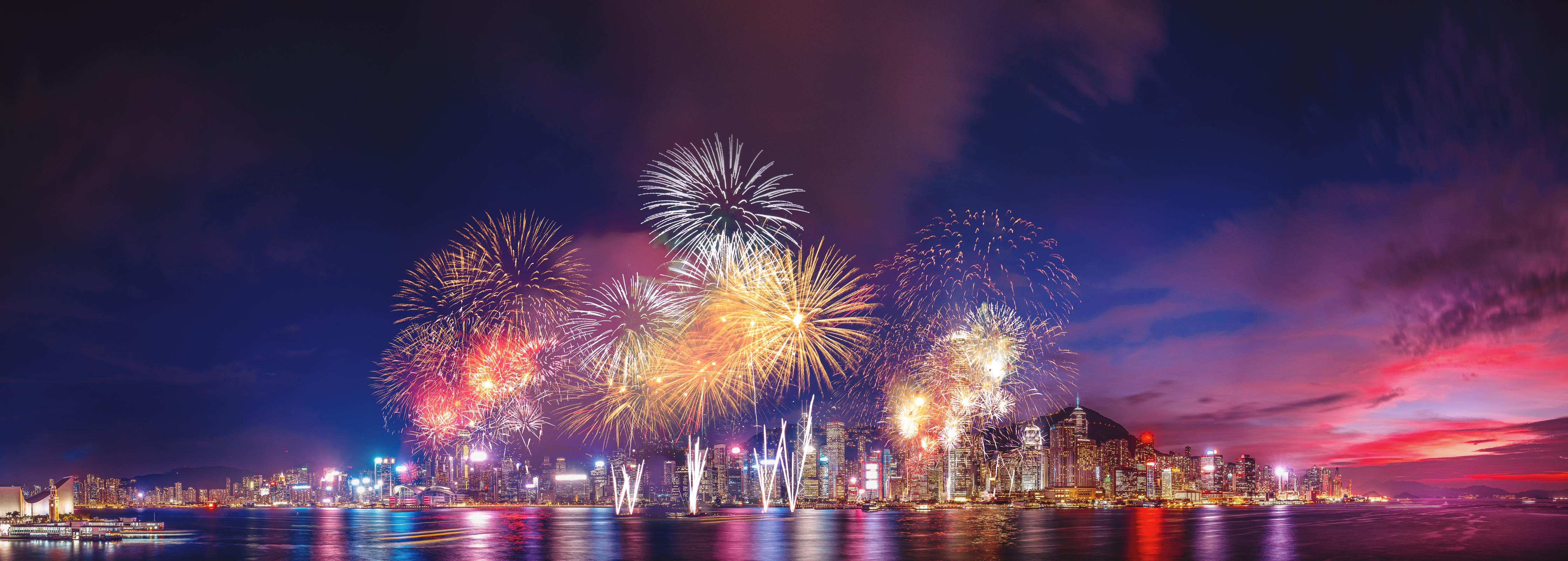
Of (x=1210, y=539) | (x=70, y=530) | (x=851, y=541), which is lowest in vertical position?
(x=1210, y=539)

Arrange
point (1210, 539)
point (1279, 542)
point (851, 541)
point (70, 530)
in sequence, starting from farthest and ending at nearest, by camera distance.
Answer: point (1210, 539), point (1279, 542), point (851, 541), point (70, 530)

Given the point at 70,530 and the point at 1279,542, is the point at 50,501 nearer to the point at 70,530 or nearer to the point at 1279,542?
the point at 70,530

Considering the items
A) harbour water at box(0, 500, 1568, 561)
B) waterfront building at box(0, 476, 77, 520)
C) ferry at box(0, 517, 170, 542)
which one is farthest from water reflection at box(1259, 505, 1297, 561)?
waterfront building at box(0, 476, 77, 520)

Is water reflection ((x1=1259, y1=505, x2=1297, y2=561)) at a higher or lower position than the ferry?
lower

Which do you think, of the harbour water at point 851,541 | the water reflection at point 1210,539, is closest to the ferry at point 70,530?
the harbour water at point 851,541

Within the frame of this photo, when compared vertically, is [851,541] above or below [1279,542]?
above

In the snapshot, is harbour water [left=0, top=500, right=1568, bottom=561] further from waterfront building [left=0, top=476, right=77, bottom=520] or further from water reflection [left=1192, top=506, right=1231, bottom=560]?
waterfront building [left=0, top=476, right=77, bottom=520]

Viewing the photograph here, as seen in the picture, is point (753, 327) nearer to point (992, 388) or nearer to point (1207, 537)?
point (992, 388)

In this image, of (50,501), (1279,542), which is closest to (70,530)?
(50,501)
